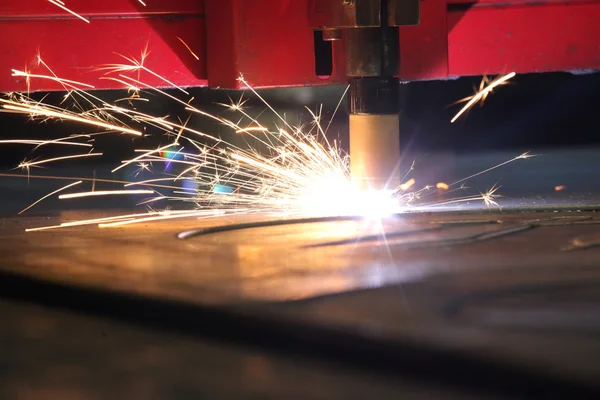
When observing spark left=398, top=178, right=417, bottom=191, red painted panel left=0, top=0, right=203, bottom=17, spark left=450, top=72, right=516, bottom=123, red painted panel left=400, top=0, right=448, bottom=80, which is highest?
red painted panel left=0, top=0, right=203, bottom=17

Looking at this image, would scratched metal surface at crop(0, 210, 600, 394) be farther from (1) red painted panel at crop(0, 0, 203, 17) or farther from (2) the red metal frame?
(1) red painted panel at crop(0, 0, 203, 17)

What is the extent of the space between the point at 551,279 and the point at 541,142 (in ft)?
9.26

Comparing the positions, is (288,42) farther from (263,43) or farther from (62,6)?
(62,6)

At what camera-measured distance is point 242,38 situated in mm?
3342

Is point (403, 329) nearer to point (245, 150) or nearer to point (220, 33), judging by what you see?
point (220, 33)

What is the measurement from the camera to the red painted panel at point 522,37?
3.56 m

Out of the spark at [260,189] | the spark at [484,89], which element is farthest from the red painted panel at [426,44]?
the spark at [260,189]

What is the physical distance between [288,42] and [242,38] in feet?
0.49

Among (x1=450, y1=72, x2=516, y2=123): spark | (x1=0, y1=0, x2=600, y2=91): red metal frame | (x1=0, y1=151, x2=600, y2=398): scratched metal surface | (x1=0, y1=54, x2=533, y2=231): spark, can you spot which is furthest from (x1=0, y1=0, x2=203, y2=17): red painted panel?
(x1=450, y1=72, x2=516, y2=123): spark

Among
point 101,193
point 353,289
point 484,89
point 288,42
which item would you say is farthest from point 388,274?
point 101,193

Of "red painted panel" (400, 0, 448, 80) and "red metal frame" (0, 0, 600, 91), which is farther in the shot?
"red painted panel" (400, 0, 448, 80)

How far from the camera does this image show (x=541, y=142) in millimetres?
5176

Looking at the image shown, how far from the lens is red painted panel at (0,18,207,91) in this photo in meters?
3.33

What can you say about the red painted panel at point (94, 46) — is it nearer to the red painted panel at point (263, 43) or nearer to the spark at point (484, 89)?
the red painted panel at point (263, 43)
